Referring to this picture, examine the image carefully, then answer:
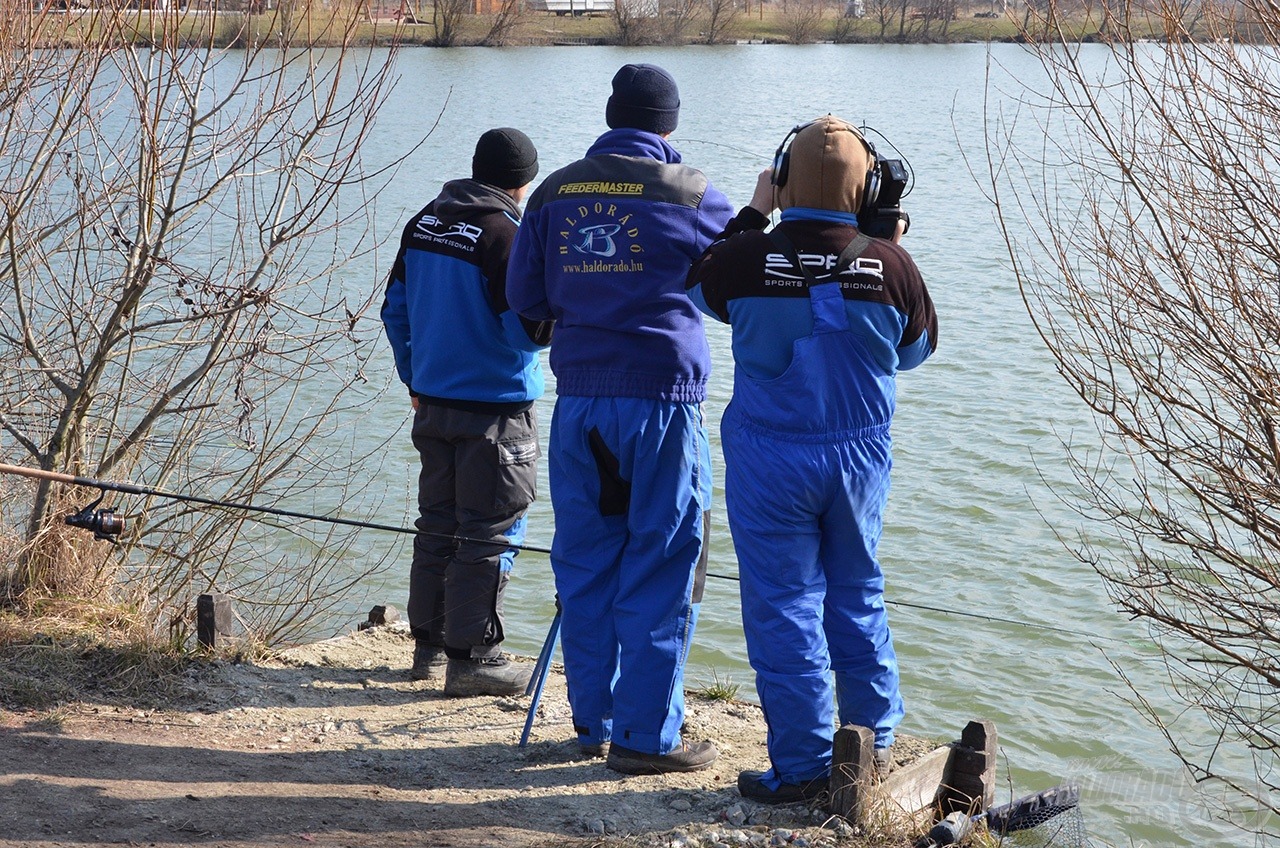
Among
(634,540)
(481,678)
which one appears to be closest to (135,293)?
(481,678)

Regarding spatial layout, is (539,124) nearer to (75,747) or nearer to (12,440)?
(12,440)

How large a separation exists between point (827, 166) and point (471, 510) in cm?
184

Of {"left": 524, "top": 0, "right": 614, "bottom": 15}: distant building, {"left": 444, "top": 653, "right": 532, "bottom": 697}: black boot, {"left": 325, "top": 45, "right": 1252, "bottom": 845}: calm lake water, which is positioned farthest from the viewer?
{"left": 524, "top": 0, "right": 614, "bottom": 15}: distant building

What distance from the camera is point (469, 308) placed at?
4754 mm

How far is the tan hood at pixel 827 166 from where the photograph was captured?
3.88 m

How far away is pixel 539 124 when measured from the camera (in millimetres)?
25438

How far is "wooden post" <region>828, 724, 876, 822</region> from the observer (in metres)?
3.85

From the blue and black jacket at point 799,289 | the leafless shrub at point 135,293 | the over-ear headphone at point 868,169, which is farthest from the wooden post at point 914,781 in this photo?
the leafless shrub at point 135,293

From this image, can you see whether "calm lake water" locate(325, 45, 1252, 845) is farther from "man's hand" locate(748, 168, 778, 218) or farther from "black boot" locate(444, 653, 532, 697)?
"black boot" locate(444, 653, 532, 697)

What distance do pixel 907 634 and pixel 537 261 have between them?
4510 millimetres

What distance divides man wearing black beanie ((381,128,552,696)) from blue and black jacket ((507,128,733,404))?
463 mm

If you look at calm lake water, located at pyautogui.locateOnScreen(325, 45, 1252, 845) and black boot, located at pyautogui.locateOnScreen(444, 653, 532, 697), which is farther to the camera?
calm lake water, located at pyautogui.locateOnScreen(325, 45, 1252, 845)

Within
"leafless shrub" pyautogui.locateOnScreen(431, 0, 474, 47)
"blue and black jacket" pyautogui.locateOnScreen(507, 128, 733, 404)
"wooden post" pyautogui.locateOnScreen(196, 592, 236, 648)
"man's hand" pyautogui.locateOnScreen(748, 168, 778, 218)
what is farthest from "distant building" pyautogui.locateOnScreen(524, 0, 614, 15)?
"man's hand" pyautogui.locateOnScreen(748, 168, 778, 218)

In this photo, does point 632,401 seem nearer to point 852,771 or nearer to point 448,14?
point 852,771
